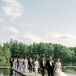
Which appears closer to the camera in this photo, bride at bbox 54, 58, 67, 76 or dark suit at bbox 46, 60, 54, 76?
bride at bbox 54, 58, 67, 76

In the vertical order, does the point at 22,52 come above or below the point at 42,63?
above

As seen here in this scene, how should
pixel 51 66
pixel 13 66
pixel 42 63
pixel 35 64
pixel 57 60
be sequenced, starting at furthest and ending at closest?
pixel 13 66 → pixel 35 64 → pixel 42 63 → pixel 51 66 → pixel 57 60

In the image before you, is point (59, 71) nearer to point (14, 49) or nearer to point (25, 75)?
point (25, 75)

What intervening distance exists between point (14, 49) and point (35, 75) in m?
161

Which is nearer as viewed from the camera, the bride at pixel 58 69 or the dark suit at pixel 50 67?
the bride at pixel 58 69

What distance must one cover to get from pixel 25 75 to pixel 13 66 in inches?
755

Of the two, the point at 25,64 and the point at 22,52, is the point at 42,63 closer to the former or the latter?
the point at 25,64

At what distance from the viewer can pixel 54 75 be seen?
27.2 meters

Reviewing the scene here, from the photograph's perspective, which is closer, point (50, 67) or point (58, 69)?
point (58, 69)

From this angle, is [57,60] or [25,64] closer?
[57,60]

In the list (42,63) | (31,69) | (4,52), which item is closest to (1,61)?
(4,52)

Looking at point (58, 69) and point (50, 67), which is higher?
point (50, 67)

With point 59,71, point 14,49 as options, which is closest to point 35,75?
point 59,71

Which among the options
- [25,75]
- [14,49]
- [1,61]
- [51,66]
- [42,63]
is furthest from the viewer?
[14,49]
